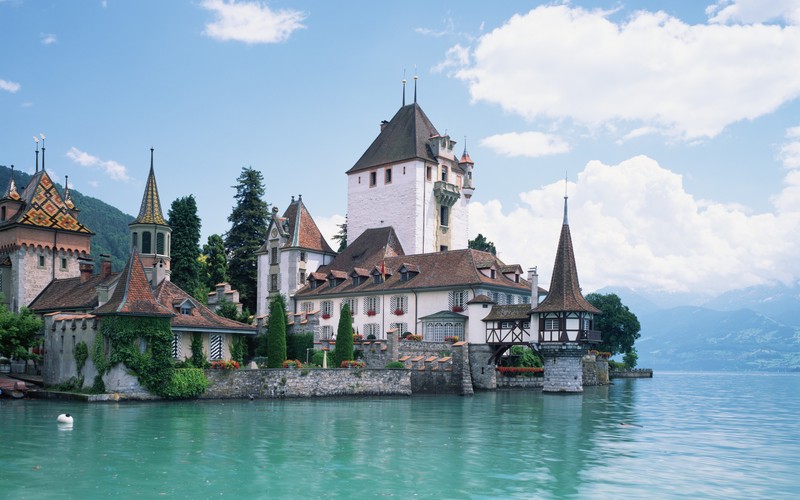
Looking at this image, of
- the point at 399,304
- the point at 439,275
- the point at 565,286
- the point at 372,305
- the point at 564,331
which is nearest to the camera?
the point at 564,331

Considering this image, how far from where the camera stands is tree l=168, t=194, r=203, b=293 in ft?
235

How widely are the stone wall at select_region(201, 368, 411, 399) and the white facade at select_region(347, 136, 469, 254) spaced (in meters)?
22.8

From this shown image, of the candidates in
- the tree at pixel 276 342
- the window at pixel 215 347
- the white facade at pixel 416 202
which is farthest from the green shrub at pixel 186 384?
the white facade at pixel 416 202

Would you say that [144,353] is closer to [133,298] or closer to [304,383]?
[133,298]

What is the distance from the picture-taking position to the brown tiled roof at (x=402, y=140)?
75.0 m

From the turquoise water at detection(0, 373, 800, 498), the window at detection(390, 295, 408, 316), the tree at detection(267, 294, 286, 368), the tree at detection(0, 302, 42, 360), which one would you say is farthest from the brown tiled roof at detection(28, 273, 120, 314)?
the window at detection(390, 295, 408, 316)

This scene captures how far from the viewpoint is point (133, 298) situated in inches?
1740

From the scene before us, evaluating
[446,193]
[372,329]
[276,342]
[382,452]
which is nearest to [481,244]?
[446,193]

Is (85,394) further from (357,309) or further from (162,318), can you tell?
(357,309)

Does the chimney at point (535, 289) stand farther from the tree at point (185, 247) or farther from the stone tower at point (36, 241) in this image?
the stone tower at point (36, 241)

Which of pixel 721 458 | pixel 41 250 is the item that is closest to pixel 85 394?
pixel 41 250

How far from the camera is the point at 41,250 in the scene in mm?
63281

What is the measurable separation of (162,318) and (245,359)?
14.5m

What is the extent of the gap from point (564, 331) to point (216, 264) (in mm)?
35858
